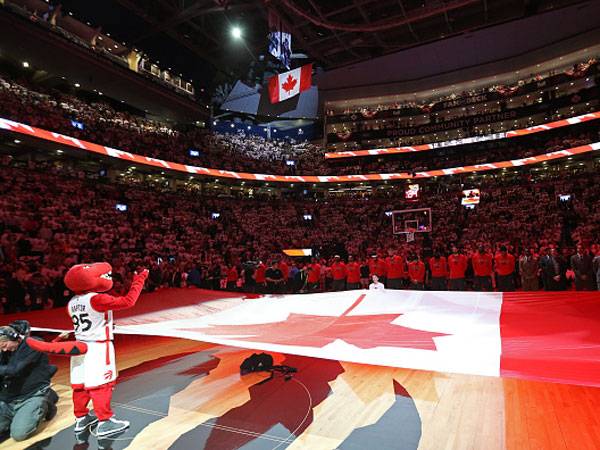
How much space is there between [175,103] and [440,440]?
24.9 metres

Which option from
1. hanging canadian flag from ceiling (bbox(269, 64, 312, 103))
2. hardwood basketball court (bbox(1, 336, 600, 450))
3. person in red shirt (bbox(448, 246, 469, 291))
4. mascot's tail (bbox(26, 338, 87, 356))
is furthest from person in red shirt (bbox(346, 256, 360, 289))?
mascot's tail (bbox(26, 338, 87, 356))

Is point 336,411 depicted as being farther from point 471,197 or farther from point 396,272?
point 471,197

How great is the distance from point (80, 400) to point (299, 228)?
76.6 feet

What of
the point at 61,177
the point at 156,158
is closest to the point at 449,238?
the point at 156,158

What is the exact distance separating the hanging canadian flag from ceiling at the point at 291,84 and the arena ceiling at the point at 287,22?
437cm

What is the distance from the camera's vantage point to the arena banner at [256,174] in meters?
15.6

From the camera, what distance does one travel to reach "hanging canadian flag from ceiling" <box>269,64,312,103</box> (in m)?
14.8

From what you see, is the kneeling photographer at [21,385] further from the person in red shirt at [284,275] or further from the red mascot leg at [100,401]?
the person in red shirt at [284,275]

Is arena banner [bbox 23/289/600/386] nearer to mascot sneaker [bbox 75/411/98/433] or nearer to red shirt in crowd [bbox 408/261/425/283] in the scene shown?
mascot sneaker [bbox 75/411/98/433]

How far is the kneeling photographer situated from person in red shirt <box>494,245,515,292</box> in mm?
9634

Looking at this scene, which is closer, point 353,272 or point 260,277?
point 353,272

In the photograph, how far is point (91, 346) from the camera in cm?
326

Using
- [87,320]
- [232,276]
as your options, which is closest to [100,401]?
[87,320]

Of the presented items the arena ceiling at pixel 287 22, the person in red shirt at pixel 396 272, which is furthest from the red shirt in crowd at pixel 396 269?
the arena ceiling at pixel 287 22
